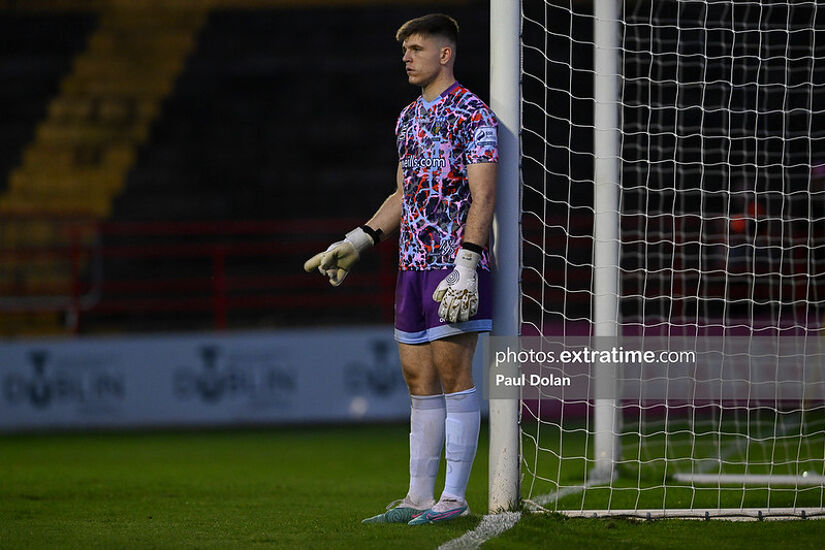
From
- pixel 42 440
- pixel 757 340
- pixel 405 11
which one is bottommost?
pixel 42 440

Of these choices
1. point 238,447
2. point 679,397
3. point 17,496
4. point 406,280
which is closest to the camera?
point 406,280

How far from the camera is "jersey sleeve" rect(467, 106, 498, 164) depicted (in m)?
4.11

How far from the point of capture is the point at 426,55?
13.7 feet

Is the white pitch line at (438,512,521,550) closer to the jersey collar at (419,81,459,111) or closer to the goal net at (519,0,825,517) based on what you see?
the goal net at (519,0,825,517)

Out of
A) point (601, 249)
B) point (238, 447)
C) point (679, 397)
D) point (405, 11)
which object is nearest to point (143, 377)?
point (238, 447)

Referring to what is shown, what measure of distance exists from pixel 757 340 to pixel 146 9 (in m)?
11.9

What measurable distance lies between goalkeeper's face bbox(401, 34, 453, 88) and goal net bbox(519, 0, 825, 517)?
64 cm

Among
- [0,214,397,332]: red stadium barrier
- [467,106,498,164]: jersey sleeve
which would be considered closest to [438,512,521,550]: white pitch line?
[467,106,498,164]: jersey sleeve

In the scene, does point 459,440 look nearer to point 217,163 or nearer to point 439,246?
point 439,246

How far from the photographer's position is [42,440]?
9188 mm

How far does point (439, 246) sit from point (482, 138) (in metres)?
0.41

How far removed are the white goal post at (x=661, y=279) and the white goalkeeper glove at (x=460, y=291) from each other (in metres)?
0.40

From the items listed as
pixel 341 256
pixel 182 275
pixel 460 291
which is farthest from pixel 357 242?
pixel 182 275

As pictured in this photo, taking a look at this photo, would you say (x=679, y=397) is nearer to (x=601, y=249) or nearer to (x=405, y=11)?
(x=601, y=249)
